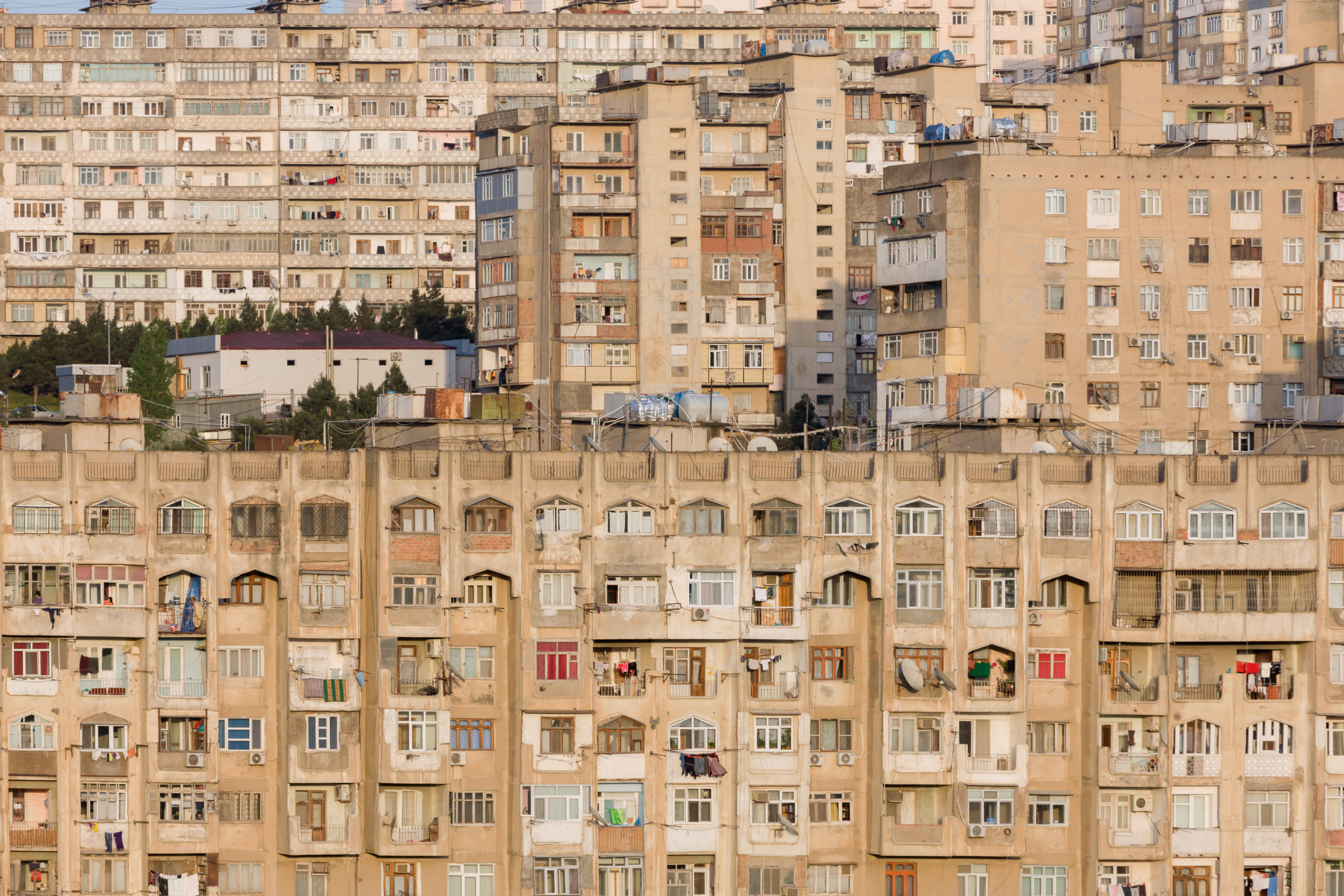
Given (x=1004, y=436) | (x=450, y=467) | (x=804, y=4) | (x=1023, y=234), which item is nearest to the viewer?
(x=450, y=467)

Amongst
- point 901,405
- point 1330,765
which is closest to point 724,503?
point 1330,765

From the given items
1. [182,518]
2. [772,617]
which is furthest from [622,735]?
[182,518]

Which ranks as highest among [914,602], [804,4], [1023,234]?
[804,4]

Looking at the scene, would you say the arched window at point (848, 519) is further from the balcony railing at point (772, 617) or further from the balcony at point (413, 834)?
the balcony at point (413, 834)

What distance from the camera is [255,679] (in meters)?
61.4

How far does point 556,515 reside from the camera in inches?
2427

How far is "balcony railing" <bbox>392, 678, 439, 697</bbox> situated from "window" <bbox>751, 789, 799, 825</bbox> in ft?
27.7

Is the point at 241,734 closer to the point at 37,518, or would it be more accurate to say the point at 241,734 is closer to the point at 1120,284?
the point at 37,518

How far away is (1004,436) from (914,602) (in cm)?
855

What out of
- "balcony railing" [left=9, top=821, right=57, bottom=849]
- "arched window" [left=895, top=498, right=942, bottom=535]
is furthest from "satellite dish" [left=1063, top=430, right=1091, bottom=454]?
"balcony railing" [left=9, top=821, right=57, bottom=849]

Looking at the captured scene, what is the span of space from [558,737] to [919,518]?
10752 millimetres

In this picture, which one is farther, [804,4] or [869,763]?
[804,4]

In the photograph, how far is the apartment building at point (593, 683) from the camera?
61.1 m

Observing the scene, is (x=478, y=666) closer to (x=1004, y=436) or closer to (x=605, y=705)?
(x=605, y=705)
